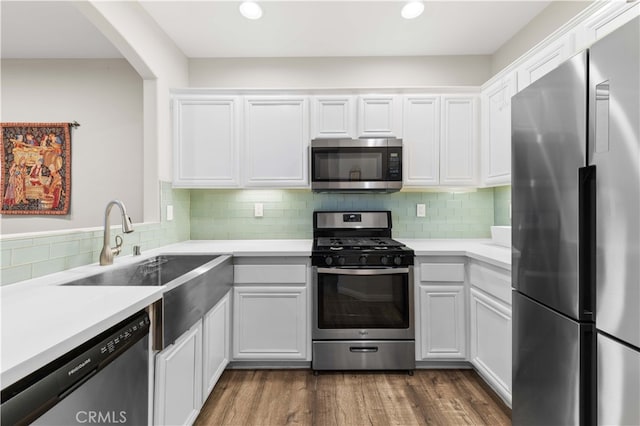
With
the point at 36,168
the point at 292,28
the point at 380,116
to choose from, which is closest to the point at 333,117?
the point at 380,116

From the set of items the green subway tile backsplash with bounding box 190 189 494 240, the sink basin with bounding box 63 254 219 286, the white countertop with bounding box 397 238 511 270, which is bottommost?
the sink basin with bounding box 63 254 219 286

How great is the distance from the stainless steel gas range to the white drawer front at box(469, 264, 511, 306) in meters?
0.43

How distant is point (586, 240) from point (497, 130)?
5.60 feet

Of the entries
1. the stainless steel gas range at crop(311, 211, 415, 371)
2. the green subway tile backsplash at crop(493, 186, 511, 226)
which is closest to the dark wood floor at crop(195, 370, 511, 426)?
the stainless steel gas range at crop(311, 211, 415, 371)

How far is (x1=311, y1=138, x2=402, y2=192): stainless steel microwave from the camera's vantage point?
2.53 meters

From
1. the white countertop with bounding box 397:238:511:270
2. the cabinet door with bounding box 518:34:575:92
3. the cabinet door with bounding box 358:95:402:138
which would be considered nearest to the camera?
the cabinet door with bounding box 518:34:575:92

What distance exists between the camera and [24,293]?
1173mm

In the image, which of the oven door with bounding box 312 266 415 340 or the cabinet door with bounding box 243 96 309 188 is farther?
the cabinet door with bounding box 243 96 309 188

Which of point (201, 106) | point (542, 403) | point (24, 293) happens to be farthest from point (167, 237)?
point (542, 403)

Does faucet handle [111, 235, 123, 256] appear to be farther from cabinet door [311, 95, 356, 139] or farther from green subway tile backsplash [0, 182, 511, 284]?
cabinet door [311, 95, 356, 139]

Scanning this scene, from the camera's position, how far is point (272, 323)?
2314 millimetres

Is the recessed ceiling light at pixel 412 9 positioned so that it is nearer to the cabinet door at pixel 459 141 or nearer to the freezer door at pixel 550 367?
the cabinet door at pixel 459 141

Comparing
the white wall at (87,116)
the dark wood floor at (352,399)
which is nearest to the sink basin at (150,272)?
the dark wood floor at (352,399)

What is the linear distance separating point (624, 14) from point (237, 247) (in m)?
2.54
